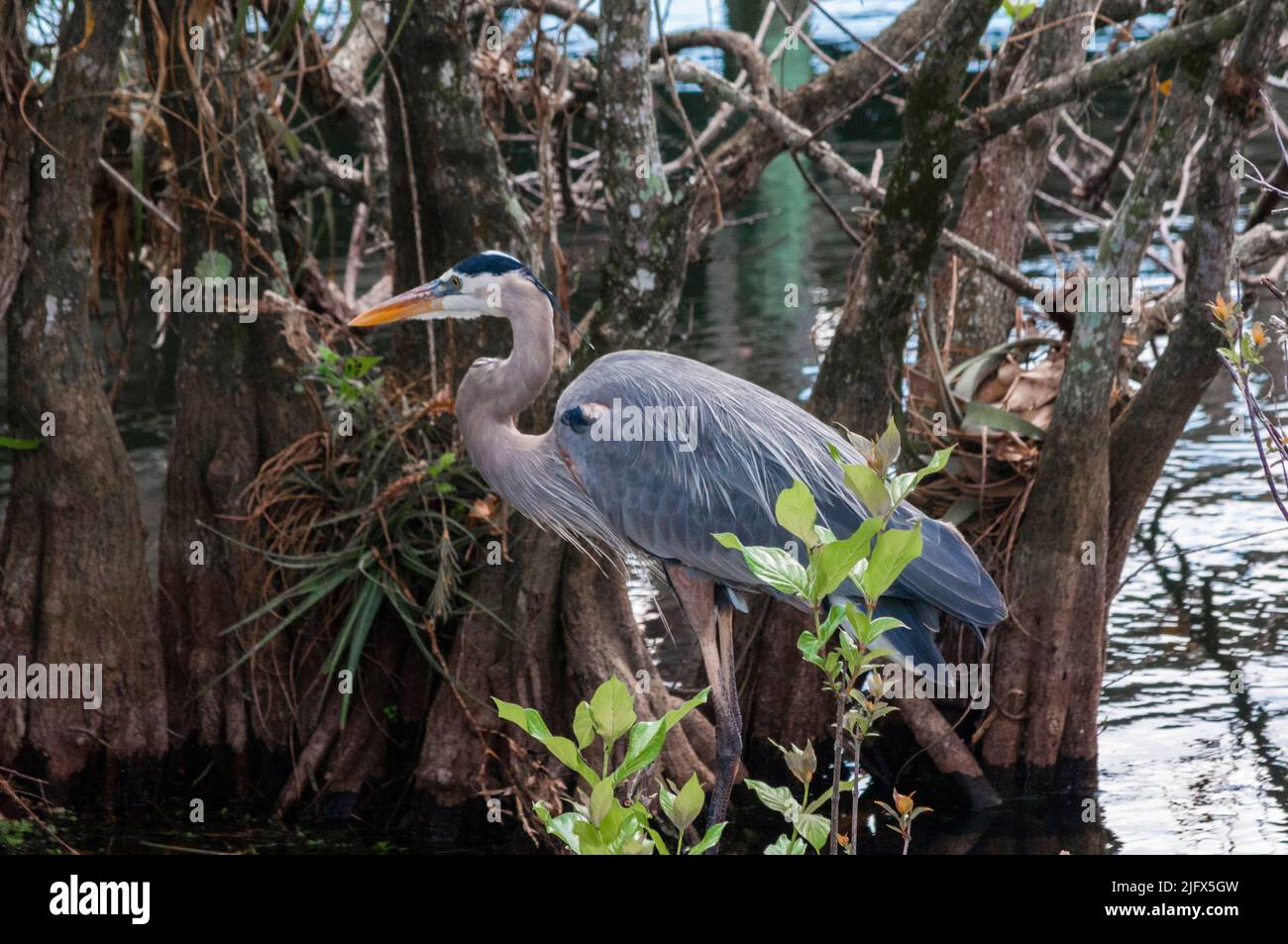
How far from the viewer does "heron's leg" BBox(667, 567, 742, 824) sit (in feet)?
16.1

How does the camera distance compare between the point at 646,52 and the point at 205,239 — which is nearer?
the point at 646,52

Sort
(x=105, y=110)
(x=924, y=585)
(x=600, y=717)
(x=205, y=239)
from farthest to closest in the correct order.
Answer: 1. (x=205, y=239)
2. (x=105, y=110)
3. (x=924, y=585)
4. (x=600, y=717)

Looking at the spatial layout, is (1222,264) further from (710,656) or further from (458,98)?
(458,98)

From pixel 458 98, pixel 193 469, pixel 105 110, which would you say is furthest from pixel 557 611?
pixel 105 110

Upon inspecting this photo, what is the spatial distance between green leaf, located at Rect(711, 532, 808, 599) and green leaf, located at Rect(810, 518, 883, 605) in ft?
0.06

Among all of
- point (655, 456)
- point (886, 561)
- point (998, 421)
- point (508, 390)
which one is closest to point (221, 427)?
point (508, 390)

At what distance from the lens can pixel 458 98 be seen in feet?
17.6

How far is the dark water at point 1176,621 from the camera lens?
539cm

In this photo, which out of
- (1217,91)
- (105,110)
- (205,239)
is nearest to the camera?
(1217,91)

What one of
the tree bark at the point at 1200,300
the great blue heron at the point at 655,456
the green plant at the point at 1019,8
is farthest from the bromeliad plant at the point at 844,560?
the green plant at the point at 1019,8

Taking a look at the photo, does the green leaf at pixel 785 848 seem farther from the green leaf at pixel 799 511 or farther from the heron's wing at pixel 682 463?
the heron's wing at pixel 682 463

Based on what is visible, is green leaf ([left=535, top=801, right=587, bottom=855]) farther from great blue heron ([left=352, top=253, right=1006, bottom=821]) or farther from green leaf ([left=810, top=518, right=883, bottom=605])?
great blue heron ([left=352, top=253, right=1006, bottom=821])

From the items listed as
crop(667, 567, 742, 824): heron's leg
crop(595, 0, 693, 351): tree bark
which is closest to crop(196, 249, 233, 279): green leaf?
crop(595, 0, 693, 351): tree bark

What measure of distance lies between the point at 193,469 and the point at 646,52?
2.32 metres
